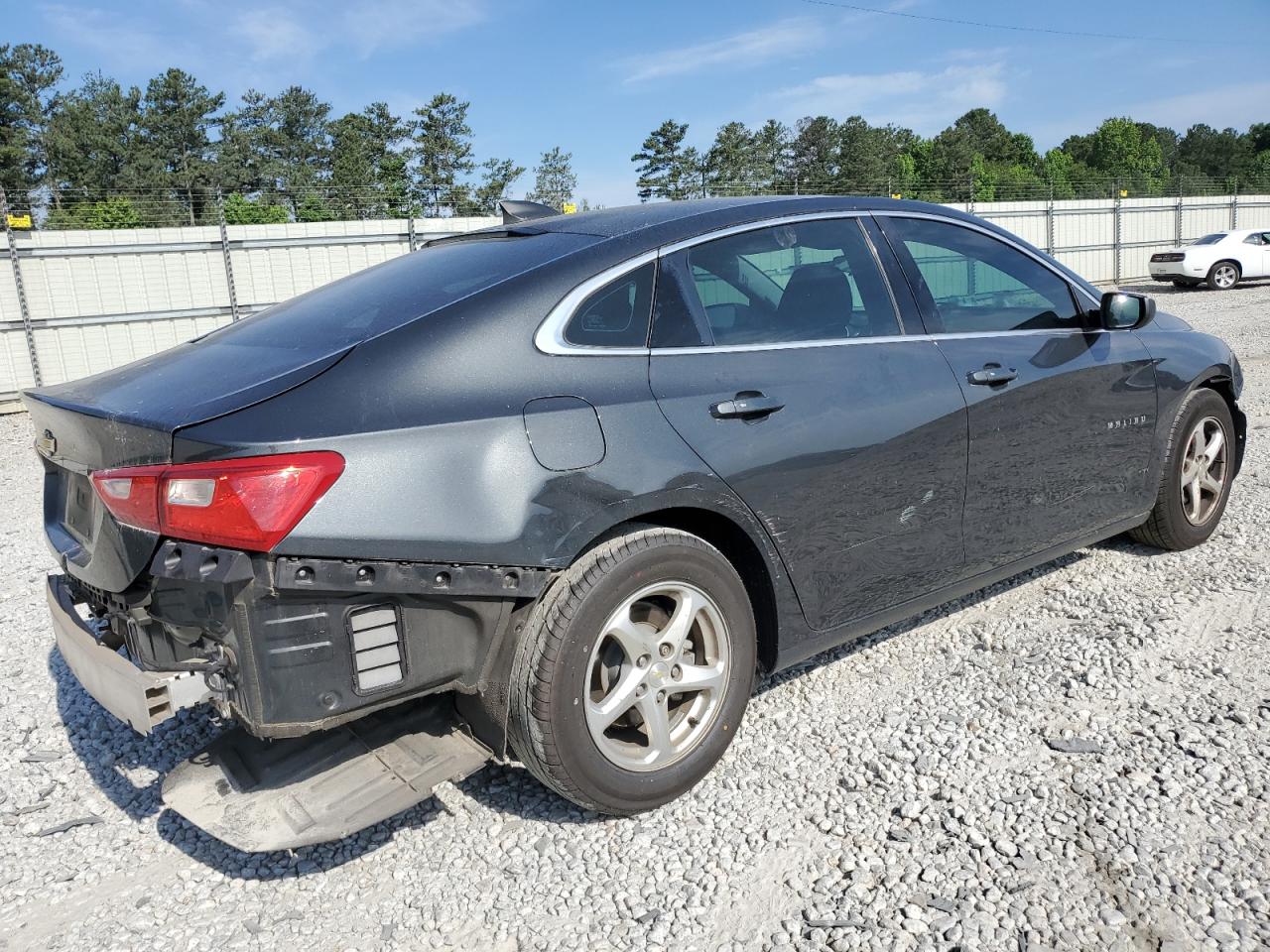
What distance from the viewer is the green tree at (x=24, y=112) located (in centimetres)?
4903

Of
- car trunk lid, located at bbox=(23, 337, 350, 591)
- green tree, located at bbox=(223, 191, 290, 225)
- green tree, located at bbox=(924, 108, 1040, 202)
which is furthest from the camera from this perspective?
green tree, located at bbox=(924, 108, 1040, 202)

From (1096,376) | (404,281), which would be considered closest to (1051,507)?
(1096,376)

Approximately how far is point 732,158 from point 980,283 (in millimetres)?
46863

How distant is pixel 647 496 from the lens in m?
2.62

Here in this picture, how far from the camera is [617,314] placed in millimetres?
2764

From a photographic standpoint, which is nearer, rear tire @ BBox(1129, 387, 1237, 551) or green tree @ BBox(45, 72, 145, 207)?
rear tire @ BBox(1129, 387, 1237, 551)

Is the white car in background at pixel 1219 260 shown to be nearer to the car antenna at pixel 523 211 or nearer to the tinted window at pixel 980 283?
the tinted window at pixel 980 283

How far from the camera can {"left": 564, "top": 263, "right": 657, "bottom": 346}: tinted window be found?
2684mm

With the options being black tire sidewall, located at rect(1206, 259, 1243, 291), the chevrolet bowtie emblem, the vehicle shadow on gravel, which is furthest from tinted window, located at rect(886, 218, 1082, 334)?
black tire sidewall, located at rect(1206, 259, 1243, 291)

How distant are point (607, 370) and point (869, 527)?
3.48 feet

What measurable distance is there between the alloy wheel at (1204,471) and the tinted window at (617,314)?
2.97 metres

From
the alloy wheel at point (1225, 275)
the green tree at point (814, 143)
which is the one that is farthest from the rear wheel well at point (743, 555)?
the green tree at point (814, 143)

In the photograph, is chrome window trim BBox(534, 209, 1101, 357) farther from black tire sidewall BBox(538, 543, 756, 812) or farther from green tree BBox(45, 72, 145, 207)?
green tree BBox(45, 72, 145, 207)

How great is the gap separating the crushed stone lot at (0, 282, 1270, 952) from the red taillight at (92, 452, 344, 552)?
3.34ft
